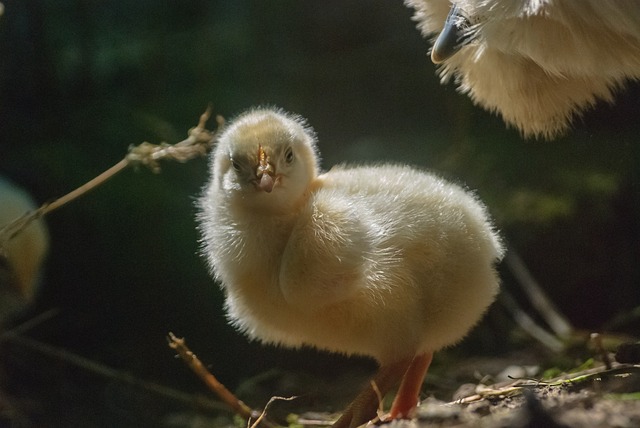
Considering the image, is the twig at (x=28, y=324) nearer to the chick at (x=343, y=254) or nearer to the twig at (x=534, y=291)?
the chick at (x=343, y=254)

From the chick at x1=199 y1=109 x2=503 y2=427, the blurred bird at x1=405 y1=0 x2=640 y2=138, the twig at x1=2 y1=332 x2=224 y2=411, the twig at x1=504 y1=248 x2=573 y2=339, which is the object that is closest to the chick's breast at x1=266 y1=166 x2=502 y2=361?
the chick at x1=199 y1=109 x2=503 y2=427

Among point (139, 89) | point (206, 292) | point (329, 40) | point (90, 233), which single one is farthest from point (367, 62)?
point (90, 233)

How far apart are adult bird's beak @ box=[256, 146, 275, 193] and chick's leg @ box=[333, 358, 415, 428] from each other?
0.37 meters

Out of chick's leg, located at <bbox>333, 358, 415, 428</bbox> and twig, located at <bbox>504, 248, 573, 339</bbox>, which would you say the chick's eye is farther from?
twig, located at <bbox>504, 248, 573, 339</bbox>

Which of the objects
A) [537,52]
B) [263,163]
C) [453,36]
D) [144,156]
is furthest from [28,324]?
[537,52]

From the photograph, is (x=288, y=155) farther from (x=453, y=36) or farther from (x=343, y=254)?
(x=453, y=36)

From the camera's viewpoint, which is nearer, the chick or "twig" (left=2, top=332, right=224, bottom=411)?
the chick

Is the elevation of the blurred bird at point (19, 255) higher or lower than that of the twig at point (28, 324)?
higher

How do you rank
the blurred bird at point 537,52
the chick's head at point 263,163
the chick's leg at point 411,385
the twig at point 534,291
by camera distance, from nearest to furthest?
the blurred bird at point 537,52 → the chick's head at point 263,163 → the chick's leg at point 411,385 → the twig at point 534,291

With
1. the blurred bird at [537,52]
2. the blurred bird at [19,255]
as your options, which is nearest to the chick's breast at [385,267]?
the blurred bird at [537,52]

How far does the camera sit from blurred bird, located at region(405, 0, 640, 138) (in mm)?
→ 1014

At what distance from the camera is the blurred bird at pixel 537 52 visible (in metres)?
1.01

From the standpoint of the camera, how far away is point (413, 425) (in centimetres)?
97

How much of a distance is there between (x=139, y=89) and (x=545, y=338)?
135 centimetres
